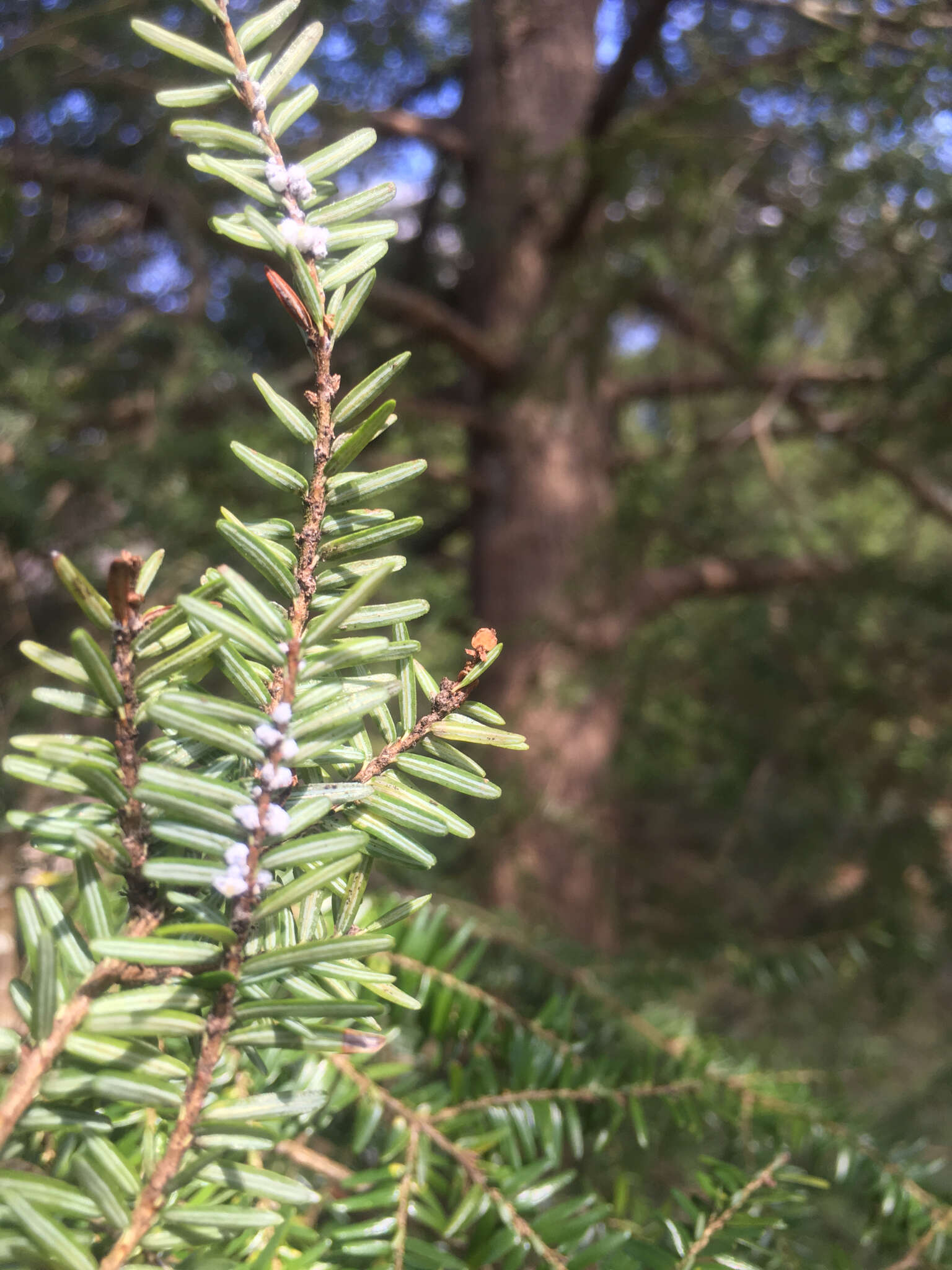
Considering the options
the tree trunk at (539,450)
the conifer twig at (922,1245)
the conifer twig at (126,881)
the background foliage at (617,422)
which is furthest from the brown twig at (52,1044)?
the tree trunk at (539,450)

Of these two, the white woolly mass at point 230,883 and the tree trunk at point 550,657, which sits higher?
the white woolly mass at point 230,883

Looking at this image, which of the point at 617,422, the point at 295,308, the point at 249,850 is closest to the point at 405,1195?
the point at 249,850

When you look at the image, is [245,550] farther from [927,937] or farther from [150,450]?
[927,937]

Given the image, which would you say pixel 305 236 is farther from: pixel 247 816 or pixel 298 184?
pixel 247 816

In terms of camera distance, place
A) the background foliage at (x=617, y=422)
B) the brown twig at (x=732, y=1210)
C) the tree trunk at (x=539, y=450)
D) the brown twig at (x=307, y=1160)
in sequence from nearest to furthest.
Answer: the brown twig at (x=732, y=1210) → the brown twig at (x=307, y=1160) → the background foliage at (x=617, y=422) → the tree trunk at (x=539, y=450)

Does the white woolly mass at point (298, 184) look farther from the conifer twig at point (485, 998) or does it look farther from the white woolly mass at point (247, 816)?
the conifer twig at point (485, 998)

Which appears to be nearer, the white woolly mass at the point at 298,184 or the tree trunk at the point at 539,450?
the white woolly mass at the point at 298,184

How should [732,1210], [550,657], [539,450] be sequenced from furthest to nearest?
1. [539,450]
2. [550,657]
3. [732,1210]
